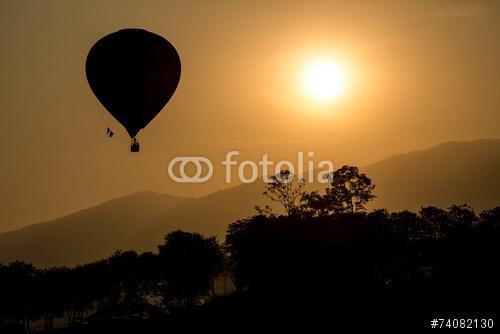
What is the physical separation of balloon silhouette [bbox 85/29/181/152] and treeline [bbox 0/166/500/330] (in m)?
18.0

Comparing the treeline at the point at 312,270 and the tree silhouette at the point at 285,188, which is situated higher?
the tree silhouette at the point at 285,188

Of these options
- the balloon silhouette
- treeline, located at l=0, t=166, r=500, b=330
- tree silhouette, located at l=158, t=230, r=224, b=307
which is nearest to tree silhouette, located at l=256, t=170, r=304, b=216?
treeline, located at l=0, t=166, r=500, b=330

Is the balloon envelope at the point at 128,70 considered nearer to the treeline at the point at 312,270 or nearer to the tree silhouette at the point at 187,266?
the treeline at the point at 312,270

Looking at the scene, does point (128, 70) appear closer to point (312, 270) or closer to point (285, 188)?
point (312, 270)

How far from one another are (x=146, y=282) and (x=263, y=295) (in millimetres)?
54765

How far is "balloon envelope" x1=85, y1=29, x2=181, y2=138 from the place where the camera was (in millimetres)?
53250

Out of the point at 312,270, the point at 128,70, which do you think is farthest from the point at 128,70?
the point at 312,270

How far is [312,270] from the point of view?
7319cm

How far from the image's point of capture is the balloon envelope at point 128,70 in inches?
2096

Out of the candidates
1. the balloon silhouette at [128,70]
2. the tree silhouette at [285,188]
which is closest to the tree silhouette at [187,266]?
the tree silhouette at [285,188]

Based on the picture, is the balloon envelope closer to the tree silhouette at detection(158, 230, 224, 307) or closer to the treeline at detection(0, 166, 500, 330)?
the treeline at detection(0, 166, 500, 330)

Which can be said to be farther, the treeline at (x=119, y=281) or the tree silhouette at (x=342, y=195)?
Answer: the treeline at (x=119, y=281)

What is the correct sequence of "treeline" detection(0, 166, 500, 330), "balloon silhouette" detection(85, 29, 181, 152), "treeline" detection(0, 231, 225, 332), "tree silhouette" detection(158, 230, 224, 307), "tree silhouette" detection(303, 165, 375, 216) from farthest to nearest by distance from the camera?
"treeline" detection(0, 231, 225, 332) → "tree silhouette" detection(158, 230, 224, 307) → "tree silhouette" detection(303, 165, 375, 216) → "treeline" detection(0, 166, 500, 330) → "balloon silhouette" detection(85, 29, 181, 152)

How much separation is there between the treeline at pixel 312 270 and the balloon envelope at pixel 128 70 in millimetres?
18040
